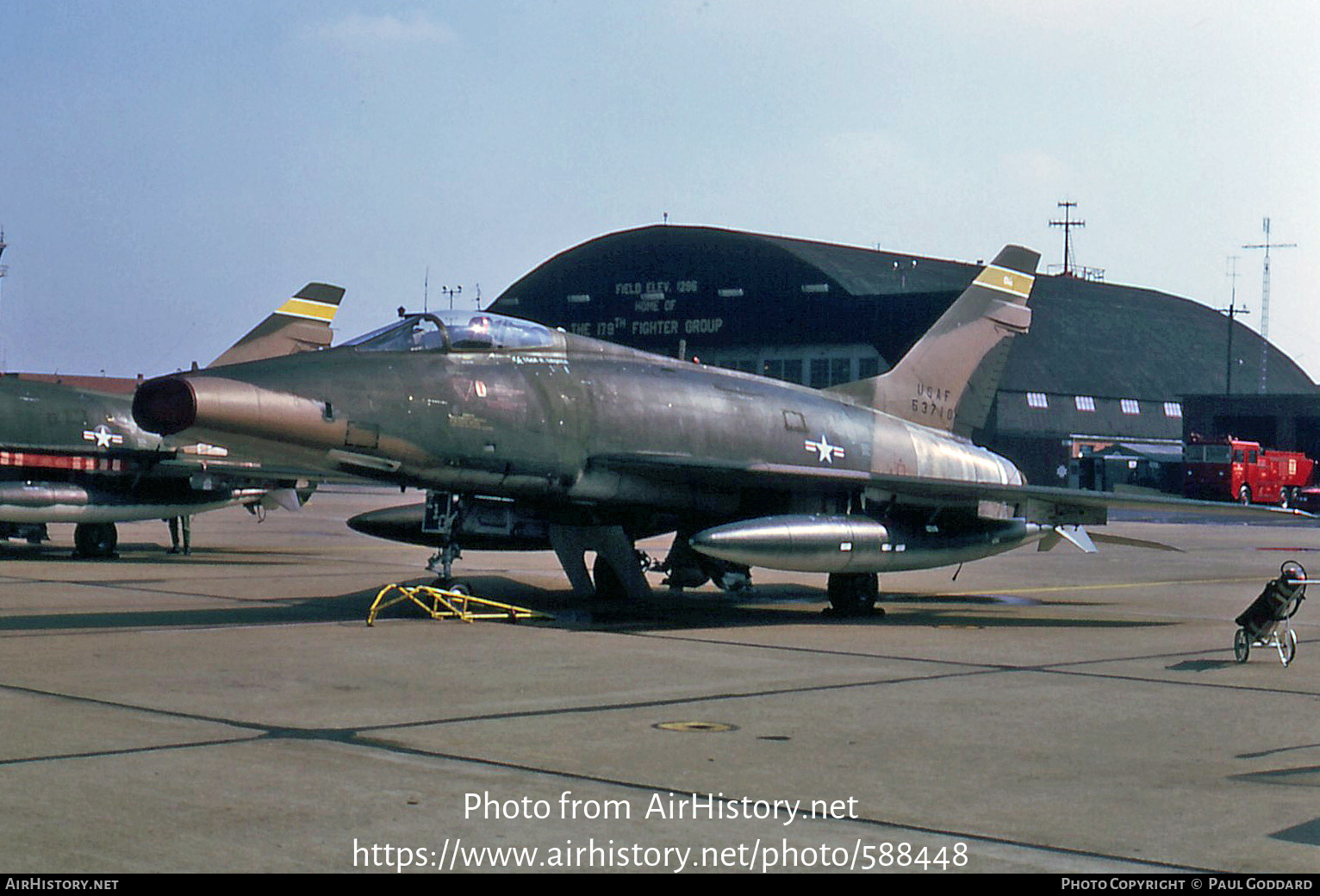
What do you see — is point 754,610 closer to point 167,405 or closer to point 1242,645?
point 1242,645

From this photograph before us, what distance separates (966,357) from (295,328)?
42.3ft

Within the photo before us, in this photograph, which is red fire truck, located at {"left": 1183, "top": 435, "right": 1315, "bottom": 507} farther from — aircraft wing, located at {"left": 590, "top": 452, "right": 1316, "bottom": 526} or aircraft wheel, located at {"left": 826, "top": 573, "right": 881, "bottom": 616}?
aircraft wheel, located at {"left": 826, "top": 573, "right": 881, "bottom": 616}

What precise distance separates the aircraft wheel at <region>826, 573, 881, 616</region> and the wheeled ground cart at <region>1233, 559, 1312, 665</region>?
4.60m

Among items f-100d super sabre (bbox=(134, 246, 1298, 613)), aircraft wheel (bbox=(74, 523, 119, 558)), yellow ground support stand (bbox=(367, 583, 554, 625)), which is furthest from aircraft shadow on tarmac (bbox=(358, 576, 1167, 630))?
aircraft wheel (bbox=(74, 523, 119, 558))

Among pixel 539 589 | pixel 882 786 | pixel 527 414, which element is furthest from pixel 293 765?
pixel 539 589

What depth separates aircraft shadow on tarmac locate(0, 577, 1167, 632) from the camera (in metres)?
14.2

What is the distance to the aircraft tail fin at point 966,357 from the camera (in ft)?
63.6

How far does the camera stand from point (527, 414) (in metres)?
14.3

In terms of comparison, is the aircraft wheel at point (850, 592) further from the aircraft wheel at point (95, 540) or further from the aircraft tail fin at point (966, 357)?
the aircraft wheel at point (95, 540)

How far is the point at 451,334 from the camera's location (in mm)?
14219

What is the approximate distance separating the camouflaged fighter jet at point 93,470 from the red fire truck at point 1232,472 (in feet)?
159

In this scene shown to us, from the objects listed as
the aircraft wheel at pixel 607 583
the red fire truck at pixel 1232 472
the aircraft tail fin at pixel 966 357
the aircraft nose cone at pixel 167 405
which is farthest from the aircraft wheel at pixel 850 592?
the red fire truck at pixel 1232 472

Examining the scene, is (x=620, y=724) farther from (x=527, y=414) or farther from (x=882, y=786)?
(x=527, y=414)

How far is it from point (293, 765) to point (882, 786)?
281 centimetres
